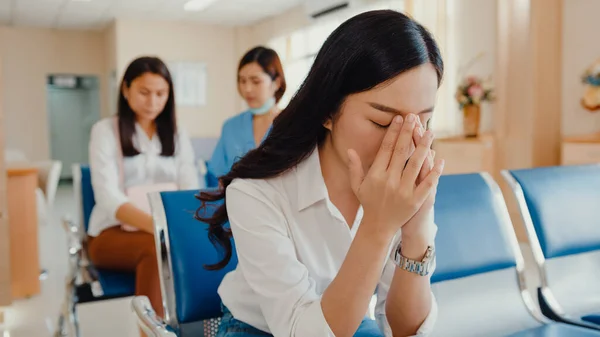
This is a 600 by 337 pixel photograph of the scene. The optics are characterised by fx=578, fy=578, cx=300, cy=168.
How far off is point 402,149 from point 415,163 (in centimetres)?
3

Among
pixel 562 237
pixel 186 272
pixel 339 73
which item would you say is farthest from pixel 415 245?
pixel 562 237

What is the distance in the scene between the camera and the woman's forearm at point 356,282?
0.89 metres

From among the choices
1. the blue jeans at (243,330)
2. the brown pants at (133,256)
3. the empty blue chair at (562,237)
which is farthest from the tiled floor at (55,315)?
the blue jeans at (243,330)

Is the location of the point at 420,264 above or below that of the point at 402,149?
below

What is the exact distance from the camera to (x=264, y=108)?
2670 millimetres

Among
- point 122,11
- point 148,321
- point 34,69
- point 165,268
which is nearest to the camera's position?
point 148,321

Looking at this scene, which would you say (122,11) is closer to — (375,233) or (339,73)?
(339,73)

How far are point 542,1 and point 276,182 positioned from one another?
177 inches

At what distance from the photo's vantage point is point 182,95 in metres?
10.8

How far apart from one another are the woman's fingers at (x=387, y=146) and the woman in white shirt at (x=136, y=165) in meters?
1.42

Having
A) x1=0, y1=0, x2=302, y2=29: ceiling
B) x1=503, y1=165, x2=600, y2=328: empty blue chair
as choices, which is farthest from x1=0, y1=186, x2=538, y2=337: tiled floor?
x1=0, y1=0, x2=302, y2=29: ceiling

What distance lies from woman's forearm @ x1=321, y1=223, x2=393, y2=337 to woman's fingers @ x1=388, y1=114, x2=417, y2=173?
101mm

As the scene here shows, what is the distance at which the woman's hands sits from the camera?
875 mm

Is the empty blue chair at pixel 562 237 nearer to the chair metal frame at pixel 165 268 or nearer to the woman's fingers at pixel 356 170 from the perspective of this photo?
the woman's fingers at pixel 356 170
